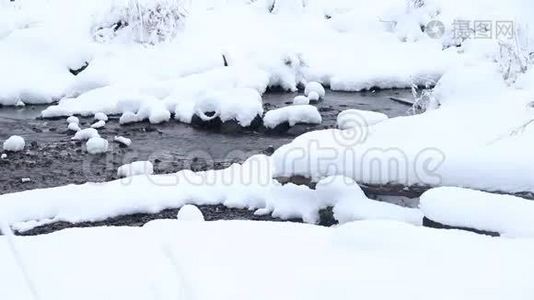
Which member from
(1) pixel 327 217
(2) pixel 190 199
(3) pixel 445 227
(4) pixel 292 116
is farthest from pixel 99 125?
(3) pixel 445 227

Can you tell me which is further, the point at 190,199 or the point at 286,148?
the point at 190,199

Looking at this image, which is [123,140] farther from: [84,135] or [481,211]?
[481,211]

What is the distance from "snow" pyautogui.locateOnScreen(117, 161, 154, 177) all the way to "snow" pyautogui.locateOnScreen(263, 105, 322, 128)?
211cm

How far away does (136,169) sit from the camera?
671cm

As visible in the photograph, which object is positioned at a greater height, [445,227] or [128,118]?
[128,118]

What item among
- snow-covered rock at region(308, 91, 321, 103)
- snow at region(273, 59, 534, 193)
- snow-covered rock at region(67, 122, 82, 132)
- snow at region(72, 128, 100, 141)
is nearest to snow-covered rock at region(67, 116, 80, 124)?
snow-covered rock at region(67, 122, 82, 132)

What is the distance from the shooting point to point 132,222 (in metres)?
5.56

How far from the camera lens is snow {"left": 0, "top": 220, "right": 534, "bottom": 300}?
2705mm

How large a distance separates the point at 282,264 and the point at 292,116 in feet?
→ 18.1

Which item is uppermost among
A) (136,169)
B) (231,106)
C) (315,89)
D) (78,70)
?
(78,70)

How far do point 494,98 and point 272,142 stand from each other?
2.65m
